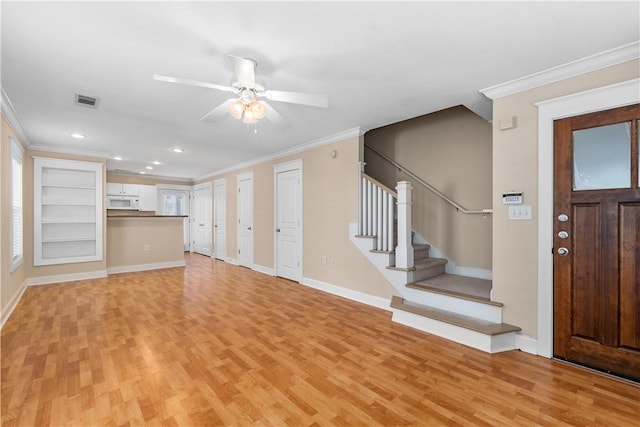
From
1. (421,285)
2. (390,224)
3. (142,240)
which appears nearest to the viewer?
(421,285)

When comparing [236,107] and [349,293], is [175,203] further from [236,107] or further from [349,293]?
[236,107]

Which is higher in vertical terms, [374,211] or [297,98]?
[297,98]

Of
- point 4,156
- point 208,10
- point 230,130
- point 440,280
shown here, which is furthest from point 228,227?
point 208,10

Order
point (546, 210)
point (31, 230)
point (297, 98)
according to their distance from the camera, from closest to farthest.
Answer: point (297, 98)
point (546, 210)
point (31, 230)

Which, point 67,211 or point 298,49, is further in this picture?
point 67,211

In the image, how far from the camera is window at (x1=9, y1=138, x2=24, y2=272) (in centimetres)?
362

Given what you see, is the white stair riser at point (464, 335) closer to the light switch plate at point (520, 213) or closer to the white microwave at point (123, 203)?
the light switch plate at point (520, 213)

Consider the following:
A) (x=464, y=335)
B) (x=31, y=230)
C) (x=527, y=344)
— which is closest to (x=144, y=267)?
(x=31, y=230)

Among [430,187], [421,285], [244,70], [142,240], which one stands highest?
[244,70]

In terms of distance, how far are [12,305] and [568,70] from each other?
6281 millimetres

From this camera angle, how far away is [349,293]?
412cm

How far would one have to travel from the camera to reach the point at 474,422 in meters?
1.63

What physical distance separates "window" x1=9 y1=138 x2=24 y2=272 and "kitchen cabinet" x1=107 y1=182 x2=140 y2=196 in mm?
3267

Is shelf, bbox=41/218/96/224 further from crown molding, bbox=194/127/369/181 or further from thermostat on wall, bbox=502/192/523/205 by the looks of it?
thermostat on wall, bbox=502/192/523/205
